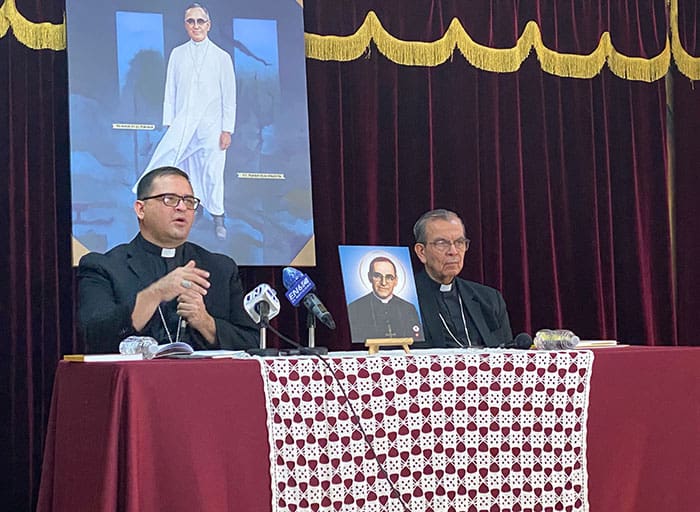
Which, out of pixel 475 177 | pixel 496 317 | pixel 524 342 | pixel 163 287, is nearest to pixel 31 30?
pixel 163 287

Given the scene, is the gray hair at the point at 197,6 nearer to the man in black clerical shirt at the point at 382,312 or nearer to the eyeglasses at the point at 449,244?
the eyeglasses at the point at 449,244

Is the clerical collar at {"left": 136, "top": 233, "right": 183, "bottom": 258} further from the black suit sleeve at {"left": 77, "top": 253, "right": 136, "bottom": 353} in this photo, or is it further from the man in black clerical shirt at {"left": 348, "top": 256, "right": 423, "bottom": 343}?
the man in black clerical shirt at {"left": 348, "top": 256, "right": 423, "bottom": 343}

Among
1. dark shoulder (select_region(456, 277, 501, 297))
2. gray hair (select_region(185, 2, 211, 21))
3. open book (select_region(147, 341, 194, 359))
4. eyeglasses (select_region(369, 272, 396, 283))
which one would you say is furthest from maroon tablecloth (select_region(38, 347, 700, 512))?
gray hair (select_region(185, 2, 211, 21))

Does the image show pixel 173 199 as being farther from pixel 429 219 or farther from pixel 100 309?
pixel 429 219

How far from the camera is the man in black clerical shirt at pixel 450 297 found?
12.2 ft

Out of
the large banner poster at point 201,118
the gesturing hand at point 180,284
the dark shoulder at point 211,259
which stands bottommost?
the gesturing hand at point 180,284

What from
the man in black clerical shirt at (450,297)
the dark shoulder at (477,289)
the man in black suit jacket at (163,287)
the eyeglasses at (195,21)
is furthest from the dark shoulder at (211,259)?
the eyeglasses at (195,21)

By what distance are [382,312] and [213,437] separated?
76 centimetres

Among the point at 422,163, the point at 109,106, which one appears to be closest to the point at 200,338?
the point at 109,106

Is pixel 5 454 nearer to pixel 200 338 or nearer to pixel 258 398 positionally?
pixel 200 338

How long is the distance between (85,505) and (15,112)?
Answer: 2.29 m

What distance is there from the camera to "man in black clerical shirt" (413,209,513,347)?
3715mm

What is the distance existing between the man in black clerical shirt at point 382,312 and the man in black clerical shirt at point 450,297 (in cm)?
61

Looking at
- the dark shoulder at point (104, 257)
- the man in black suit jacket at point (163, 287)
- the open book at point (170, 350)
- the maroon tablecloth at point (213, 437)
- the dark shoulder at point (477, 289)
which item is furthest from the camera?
the dark shoulder at point (477, 289)
